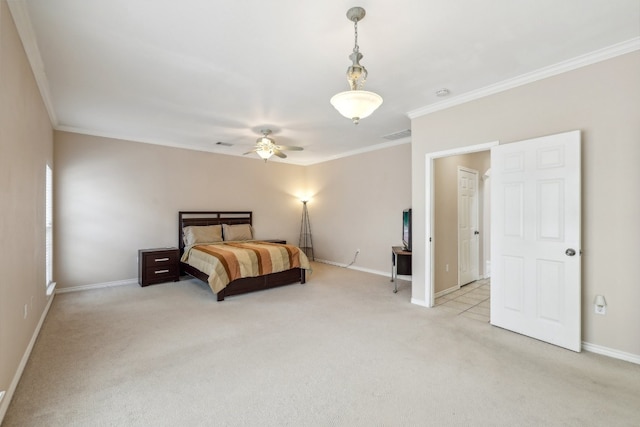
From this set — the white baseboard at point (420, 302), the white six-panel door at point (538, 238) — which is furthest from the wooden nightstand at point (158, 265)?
the white six-panel door at point (538, 238)

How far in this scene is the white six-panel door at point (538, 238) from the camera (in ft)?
9.02

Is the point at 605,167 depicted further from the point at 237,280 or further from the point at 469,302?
the point at 237,280

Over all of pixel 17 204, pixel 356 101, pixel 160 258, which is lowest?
pixel 160 258

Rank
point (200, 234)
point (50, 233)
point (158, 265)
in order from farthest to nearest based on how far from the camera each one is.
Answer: point (200, 234)
point (158, 265)
point (50, 233)

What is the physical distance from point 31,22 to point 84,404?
2.87 m

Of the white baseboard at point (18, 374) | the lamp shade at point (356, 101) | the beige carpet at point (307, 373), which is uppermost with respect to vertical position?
the lamp shade at point (356, 101)

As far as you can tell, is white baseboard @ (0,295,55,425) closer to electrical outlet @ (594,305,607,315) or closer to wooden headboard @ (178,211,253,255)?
wooden headboard @ (178,211,253,255)

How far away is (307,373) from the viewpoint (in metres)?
2.38

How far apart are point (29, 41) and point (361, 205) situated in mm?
5543

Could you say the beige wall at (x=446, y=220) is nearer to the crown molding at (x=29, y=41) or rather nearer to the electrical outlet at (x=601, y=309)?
the electrical outlet at (x=601, y=309)

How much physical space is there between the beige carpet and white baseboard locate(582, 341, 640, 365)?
106mm

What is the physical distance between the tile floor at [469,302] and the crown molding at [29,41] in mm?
5058

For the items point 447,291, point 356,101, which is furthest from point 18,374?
point 447,291

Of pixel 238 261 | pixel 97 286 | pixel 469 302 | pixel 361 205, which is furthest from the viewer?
pixel 361 205
